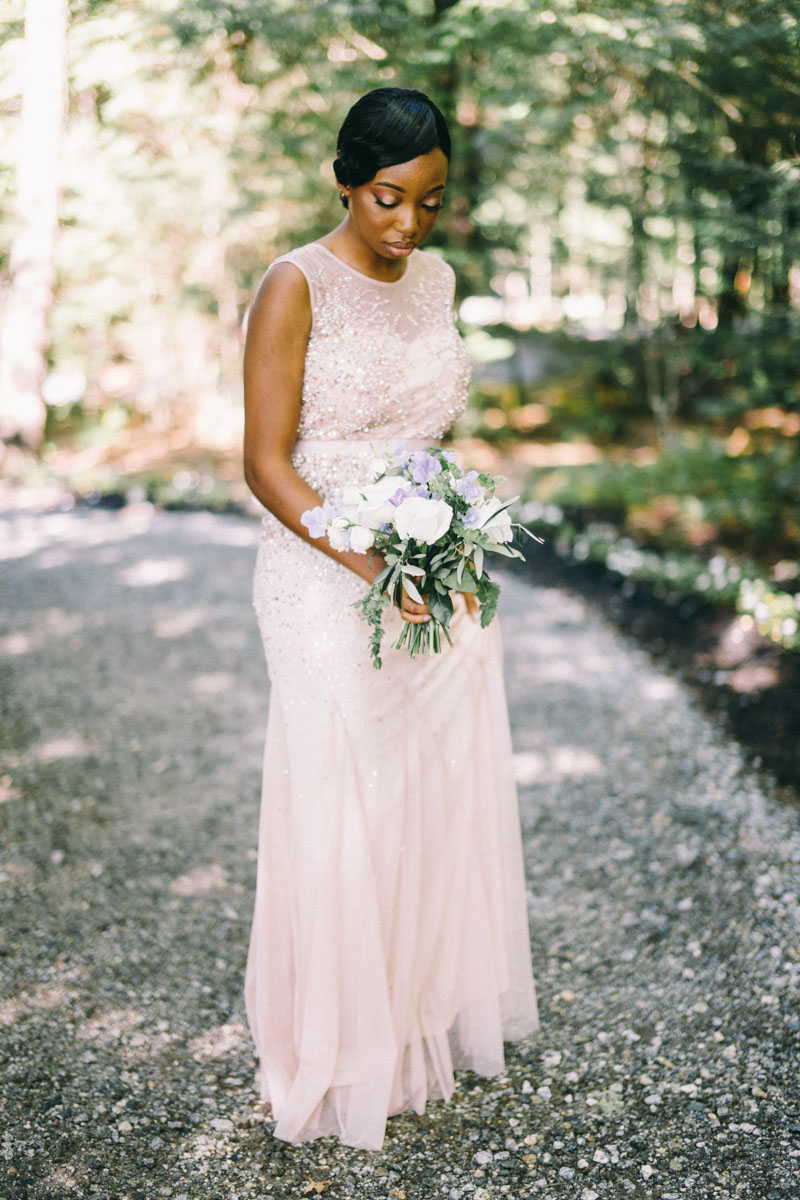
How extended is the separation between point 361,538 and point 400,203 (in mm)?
819

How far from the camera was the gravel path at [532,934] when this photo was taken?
243cm

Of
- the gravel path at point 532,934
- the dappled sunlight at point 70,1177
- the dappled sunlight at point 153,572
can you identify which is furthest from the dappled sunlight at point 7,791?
the dappled sunlight at point 153,572

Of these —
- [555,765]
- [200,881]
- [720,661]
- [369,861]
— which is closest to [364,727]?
[369,861]

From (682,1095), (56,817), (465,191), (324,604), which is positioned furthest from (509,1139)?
(465,191)

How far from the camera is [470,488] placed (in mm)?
2137

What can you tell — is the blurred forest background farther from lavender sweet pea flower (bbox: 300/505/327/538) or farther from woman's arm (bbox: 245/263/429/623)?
lavender sweet pea flower (bbox: 300/505/327/538)

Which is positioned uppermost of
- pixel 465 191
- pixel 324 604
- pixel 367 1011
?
pixel 465 191

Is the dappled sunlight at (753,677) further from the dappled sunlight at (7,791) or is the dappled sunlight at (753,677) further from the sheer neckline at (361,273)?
the dappled sunlight at (7,791)

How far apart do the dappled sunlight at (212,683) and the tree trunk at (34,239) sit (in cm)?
671

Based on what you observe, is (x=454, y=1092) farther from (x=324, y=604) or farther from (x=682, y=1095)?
(x=324, y=604)

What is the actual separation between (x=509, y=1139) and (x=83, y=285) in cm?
Result: 1410

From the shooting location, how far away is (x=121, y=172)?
37.5ft

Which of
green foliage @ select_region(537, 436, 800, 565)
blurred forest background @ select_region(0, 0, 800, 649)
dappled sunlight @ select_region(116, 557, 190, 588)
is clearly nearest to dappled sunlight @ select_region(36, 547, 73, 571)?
dappled sunlight @ select_region(116, 557, 190, 588)

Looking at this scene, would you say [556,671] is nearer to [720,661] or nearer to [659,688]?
[659,688]
